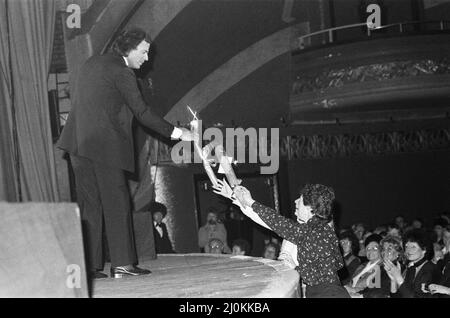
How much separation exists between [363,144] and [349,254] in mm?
6158

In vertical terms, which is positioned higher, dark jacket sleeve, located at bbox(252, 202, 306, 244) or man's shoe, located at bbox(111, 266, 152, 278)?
dark jacket sleeve, located at bbox(252, 202, 306, 244)

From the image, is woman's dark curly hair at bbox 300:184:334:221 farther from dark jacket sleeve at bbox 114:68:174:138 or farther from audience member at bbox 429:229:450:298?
audience member at bbox 429:229:450:298

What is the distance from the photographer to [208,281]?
303cm

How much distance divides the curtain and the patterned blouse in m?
2.02

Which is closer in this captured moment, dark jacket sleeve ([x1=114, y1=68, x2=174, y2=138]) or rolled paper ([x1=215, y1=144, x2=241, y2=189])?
dark jacket sleeve ([x1=114, y1=68, x2=174, y2=138])

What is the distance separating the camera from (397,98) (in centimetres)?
967

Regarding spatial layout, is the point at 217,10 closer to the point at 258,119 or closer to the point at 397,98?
the point at 258,119

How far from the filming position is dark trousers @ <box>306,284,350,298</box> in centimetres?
294

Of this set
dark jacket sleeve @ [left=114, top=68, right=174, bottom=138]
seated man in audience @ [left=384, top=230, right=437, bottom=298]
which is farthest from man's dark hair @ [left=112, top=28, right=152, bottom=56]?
seated man in audience @ [left=384, top=230, right=437, bottom=298]

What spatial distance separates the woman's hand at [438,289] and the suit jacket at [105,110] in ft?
6.28

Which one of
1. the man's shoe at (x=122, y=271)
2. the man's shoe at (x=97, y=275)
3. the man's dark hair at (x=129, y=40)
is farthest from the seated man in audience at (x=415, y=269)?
the man's dark hair at (x=129, y=40)

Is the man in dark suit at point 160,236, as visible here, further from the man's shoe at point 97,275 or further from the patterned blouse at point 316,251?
the patterned blouse at point 316,251

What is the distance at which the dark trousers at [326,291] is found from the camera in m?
2.94

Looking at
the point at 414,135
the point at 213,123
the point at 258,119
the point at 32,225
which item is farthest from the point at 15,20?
the point at 414,135
